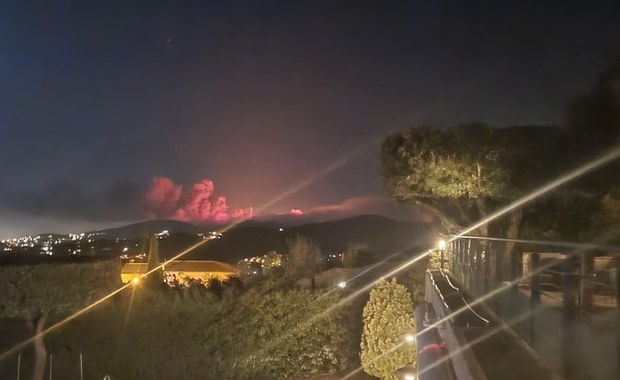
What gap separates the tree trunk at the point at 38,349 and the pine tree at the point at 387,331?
7.62m

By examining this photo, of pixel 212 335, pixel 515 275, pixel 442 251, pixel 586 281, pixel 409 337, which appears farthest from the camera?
pixel 442 251

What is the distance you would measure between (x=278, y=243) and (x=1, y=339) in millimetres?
30181

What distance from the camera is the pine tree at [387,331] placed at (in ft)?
53.0

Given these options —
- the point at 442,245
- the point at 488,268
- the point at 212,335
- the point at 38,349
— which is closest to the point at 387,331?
the point at 442,245

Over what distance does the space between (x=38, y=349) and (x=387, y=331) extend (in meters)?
8.11

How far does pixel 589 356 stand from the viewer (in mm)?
4113

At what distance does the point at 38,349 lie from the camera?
14461mm

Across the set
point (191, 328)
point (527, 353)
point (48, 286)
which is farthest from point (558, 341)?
point (191, 328)

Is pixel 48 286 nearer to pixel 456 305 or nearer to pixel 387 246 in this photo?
pixel 456 305

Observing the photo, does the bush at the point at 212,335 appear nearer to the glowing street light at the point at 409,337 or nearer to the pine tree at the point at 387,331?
the pine tree at the point at 387,331

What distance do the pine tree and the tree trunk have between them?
762 cm

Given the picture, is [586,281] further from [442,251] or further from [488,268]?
[442,251]

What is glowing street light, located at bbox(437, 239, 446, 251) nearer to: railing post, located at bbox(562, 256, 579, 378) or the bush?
the bush

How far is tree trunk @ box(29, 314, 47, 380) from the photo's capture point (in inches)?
559
